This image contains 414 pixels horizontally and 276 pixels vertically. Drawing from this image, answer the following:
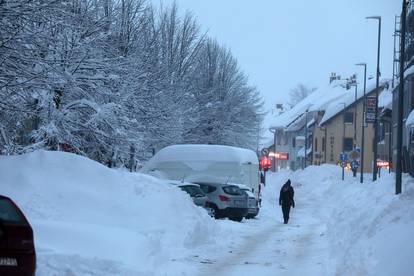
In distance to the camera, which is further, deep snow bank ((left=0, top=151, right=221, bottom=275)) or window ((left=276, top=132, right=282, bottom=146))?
window ((left=276, top=132, right=282, bottom=146))

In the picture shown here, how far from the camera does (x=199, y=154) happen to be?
30.5 m

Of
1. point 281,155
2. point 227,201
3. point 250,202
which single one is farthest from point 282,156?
point 227,201

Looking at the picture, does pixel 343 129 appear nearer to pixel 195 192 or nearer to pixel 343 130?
pixel 343 130

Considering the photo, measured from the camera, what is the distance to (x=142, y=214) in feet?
52.6

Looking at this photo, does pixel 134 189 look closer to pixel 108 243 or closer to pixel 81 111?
pixel 108 243

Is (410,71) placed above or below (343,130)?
above

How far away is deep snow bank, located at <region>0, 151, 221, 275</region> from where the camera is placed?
11125 mm

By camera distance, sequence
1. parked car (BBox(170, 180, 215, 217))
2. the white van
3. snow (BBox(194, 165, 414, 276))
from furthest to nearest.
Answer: the white van, parked car (BBox(170, 180, 215, 217)), snow (BBox(194, 165, 414, 276))

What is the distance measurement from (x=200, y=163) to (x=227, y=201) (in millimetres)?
3918

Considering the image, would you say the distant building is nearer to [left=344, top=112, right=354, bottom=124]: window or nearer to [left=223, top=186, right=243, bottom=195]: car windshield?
[left=344, top=112, right=354, bottom=124]: window

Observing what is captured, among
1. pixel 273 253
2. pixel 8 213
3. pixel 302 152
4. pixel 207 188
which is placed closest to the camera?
pixel 8 213

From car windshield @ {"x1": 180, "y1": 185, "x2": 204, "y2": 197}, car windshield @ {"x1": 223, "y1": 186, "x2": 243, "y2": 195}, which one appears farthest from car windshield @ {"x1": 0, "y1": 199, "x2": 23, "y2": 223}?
car windshield @ {"x1": 223, "y1": 186, "x2": 243, "y2": 195}

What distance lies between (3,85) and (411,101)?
108 ft

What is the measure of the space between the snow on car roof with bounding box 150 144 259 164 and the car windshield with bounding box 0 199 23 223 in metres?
21.7
